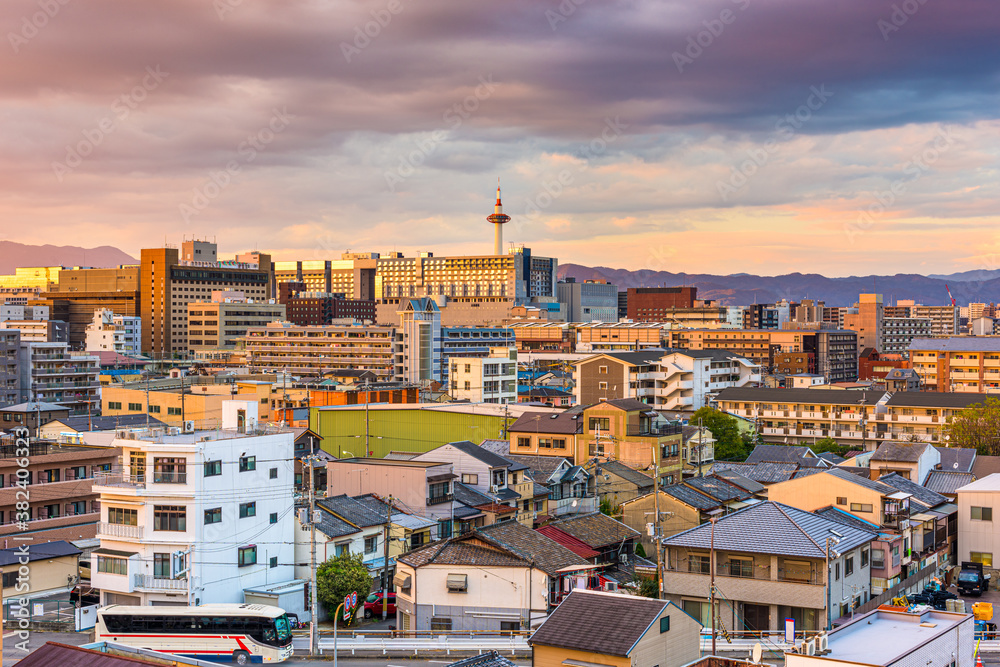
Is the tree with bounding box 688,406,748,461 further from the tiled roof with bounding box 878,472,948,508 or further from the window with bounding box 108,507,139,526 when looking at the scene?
the window with bounding box 108,507,139,526

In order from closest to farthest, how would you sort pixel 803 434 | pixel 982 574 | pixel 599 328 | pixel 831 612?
pixel 831 612
pixel 982 574
pixel 803 434
pixel 599 328

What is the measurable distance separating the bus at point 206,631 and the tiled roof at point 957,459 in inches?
1388

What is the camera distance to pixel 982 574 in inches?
1420

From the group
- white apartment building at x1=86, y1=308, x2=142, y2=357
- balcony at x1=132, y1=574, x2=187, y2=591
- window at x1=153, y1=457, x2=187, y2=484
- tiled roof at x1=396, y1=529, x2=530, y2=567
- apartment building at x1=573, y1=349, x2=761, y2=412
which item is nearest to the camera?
tiled roof at x1=396, y1=529, x2=530, y2=567

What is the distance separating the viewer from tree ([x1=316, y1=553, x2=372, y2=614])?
96.5ft

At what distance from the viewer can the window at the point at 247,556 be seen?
29547 millimetres

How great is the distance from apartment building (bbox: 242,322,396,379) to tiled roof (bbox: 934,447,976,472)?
75.7 m

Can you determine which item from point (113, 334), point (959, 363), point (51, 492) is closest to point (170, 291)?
point (113, 334)

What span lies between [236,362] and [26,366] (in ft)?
156

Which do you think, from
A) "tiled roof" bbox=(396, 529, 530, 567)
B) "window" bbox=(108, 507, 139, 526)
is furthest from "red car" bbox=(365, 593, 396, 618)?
"window" bbox=(108, 507, 139, 526)

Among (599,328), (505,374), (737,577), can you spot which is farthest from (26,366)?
(599,328)

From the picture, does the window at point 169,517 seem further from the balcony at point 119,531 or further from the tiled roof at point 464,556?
the tiled roof at point 464,556

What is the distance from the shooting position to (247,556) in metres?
29.8

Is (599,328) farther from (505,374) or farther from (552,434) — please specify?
(552,434)
